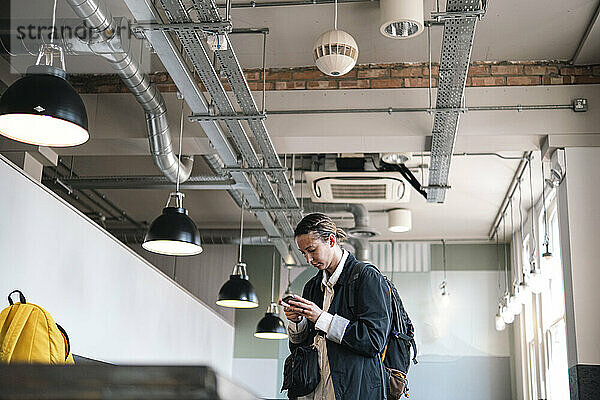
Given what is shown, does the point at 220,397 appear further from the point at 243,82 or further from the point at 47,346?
the point at 243,82

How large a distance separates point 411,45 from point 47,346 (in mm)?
3355

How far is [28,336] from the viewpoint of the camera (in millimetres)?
2816

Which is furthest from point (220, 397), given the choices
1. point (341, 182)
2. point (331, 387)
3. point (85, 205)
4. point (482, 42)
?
point (85, 205)

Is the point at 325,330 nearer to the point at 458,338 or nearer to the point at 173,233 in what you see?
the point at 173,233

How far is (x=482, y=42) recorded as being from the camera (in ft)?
16.9

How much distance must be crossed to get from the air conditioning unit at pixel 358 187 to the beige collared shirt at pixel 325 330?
4.44 meters

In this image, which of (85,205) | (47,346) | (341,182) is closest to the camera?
(47,346)

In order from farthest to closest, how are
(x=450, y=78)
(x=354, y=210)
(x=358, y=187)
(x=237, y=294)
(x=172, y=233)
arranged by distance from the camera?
(x=354, y=210), (x=358, y=187), (x=237, y=294), (x=172, y=233), (x=450, y=78)

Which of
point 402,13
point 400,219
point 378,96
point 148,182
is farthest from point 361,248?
point 402,13

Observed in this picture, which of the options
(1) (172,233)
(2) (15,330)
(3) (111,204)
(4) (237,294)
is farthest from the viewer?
(3) (111,204)

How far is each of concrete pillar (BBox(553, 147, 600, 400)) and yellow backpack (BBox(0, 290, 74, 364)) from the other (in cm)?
351

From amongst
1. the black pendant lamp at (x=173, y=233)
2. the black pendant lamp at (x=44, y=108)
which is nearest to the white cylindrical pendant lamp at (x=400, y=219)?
the black pendant lamp at (x=173, y=233)

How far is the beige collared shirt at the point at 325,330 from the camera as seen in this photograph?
2.48 m

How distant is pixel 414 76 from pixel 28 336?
3566mm
